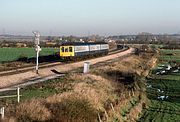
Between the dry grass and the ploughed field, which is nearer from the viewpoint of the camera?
the dry grass

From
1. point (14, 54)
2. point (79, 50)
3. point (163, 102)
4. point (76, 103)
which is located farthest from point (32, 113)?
point (14, 54)

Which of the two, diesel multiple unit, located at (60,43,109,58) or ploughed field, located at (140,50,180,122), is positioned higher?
diesel multiple unit, located at (60,43,109,58)

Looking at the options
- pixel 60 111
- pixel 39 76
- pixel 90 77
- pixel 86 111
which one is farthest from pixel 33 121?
pixel 39 76

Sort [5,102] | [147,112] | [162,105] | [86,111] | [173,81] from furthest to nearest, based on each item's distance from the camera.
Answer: [173,81] → [162,105] → [147,112] → [5,102] → [86,111]

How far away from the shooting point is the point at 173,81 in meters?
48.4

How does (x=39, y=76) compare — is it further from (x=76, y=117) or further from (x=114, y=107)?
(x=76, y=117)

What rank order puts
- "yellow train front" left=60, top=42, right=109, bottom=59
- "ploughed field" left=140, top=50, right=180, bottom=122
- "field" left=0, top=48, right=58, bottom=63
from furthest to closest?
"field" left=0, top=48, right=58, bottom=63 < "yellow train front" left=60, top=42, right=109, bottom=59 < "ploughed field" left=140, top=50, right=180, bottom=122

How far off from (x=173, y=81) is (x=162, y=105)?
18.6 meters

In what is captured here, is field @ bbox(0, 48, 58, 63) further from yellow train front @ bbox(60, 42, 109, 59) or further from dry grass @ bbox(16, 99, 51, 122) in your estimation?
dry grass @ bbox(16, 99, 51, 122)

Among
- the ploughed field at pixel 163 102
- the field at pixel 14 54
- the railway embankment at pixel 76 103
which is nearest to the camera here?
the railway embankment at pixel 76 103

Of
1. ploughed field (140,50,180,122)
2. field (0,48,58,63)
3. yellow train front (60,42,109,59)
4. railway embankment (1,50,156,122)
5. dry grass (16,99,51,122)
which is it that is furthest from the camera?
field (0,48,58,63)

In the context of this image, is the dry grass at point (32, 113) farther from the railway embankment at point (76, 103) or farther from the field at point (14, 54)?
the field at point (14, 54)

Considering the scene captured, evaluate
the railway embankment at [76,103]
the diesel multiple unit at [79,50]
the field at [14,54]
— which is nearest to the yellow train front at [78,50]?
the diesel multiple unit at [79,50]

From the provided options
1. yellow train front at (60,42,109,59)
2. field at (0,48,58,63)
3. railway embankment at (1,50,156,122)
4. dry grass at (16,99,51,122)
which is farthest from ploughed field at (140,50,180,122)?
field at (0,48,58,63)
